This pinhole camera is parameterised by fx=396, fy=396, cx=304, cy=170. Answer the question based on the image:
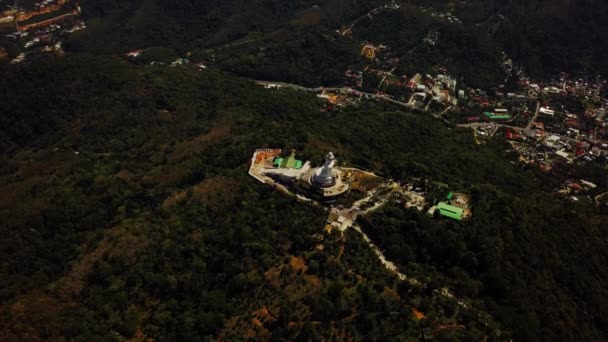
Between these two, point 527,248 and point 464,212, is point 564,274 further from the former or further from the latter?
→ point 464,212

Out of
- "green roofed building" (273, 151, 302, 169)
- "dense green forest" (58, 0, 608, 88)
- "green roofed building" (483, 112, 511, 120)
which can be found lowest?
"green roofed building" (483, 112, 511, 120)

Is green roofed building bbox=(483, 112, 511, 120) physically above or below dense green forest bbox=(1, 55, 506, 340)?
below

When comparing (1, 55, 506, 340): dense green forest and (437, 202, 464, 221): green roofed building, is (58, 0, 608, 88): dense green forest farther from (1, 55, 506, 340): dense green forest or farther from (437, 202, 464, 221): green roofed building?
(437, 202, 464, 221): green roofed building

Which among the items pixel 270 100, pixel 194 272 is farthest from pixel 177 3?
pixel 194 272

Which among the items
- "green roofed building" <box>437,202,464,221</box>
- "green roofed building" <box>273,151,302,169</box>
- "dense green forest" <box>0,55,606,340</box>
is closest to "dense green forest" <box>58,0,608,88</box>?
"dense green forest" <box>0,55,606,340</box>

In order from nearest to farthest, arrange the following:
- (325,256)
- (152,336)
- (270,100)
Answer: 1. (152,336)
2. (325,256)
3. (270,100)

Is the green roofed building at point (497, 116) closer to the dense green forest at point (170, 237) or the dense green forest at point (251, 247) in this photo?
the dense green forest at point (170, 237)

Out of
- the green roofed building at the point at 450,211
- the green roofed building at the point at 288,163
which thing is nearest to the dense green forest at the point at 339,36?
the green roofed building at the point at 288,163

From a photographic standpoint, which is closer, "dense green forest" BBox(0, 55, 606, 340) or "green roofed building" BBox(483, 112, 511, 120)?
"dense green forest" BBox(0, 55, 606, 340)
